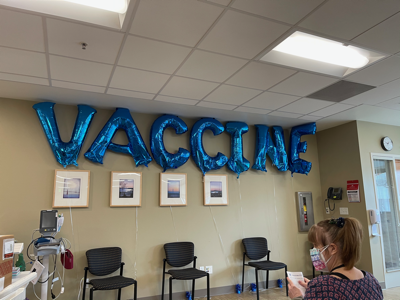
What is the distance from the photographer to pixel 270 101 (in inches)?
156

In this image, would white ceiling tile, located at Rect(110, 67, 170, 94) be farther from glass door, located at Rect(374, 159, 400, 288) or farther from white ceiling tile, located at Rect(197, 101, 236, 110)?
glass door, located at Rect(374, 159, 400, 288)

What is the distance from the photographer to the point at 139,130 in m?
4.35

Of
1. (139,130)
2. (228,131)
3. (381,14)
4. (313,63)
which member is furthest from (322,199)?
(381,14)

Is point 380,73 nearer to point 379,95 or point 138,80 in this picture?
point 379,95

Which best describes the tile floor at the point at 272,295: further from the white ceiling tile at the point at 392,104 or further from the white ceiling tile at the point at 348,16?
the white ceiling tile at the point at 348,16

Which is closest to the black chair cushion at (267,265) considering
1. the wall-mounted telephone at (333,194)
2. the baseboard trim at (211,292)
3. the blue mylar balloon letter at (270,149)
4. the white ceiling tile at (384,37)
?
the baseboard trim at (211,292)

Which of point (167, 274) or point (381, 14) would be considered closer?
point (381, 14)

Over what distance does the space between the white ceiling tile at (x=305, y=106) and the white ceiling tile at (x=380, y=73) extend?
2.34 feet

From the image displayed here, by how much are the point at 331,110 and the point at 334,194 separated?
163cm

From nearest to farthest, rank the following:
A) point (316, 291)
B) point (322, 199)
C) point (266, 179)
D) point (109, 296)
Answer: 1. point (316, 291)
2. point (109, 296)
3. point (266, 179)
4. point (322, 199)

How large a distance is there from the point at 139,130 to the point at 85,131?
78 centimetres

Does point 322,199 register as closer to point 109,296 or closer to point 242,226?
point 242,226

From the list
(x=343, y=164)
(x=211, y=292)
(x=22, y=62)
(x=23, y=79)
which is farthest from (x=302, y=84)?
(x=211, y=292)

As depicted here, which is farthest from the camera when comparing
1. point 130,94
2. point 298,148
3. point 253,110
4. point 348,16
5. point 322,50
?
point 298,148
